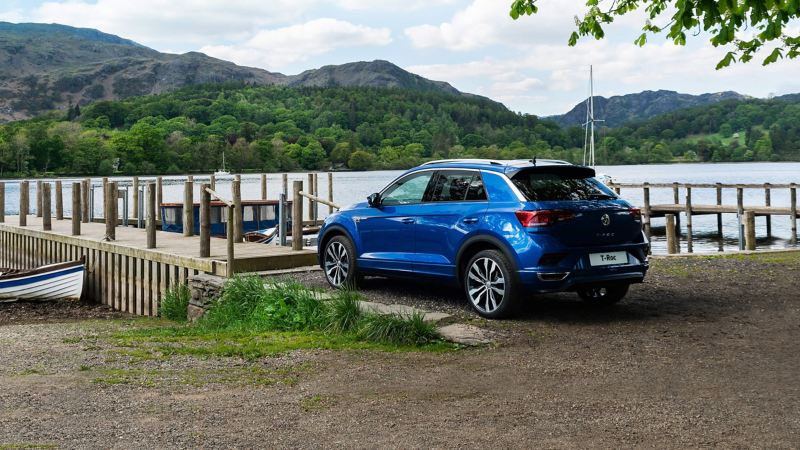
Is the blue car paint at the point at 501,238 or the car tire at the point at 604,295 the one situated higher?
the blue car paint at the point at 501,238

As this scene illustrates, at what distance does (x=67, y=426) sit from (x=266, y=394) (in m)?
1.52

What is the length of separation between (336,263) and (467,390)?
527cm

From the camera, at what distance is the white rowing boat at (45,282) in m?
17.5

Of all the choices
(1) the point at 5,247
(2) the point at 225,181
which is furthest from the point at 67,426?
(2) the point at 225,181

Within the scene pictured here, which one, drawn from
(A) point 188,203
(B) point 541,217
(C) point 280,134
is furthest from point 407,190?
(C) point 280,134

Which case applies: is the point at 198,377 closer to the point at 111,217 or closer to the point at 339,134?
the point at 111,217

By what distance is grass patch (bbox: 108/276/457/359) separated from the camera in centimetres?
854

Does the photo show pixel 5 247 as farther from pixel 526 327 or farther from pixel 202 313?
pixel 526 327

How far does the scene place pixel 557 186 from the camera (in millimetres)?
9359

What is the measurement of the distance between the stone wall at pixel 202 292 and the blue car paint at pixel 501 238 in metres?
2.69

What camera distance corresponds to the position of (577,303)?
10680 millimetres

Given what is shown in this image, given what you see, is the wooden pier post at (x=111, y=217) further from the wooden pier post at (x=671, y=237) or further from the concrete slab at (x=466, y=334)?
the wooden pier post at (x=671, y=237)

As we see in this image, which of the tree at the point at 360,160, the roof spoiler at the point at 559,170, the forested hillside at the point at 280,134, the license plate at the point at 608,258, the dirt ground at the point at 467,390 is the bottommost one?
the dirt ground at the point at 467,390

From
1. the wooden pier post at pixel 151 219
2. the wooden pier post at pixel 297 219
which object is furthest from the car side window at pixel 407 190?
the wooden pier post at pixel 151 219
